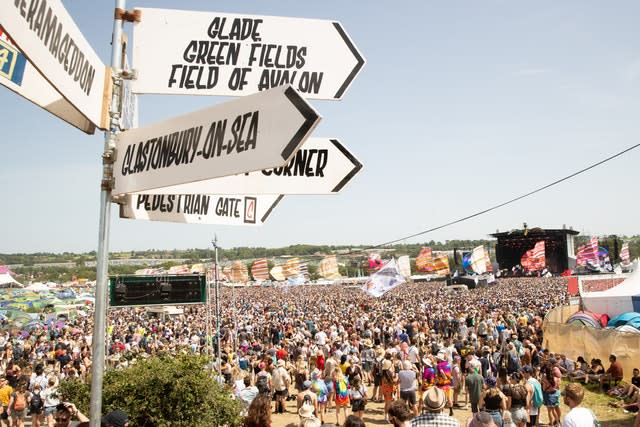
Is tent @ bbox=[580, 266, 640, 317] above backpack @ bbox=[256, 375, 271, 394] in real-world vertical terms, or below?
above

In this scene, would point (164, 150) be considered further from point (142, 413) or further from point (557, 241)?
point (557, 241)

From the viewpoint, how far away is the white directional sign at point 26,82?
229cm

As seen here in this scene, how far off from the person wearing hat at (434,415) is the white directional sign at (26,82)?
3.85 metres

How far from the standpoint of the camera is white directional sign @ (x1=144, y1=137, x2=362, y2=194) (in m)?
2.62

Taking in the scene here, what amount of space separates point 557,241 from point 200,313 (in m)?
72.1

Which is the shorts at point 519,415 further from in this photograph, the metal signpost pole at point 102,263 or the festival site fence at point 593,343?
the metal signpost pole at point 102,263

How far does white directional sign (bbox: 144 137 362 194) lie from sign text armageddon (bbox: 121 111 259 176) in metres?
0.45

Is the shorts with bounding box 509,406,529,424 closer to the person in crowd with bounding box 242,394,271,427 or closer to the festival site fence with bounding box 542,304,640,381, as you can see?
the person in crowd with bounding box 242,394,271,427

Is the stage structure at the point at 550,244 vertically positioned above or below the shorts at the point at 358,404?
above

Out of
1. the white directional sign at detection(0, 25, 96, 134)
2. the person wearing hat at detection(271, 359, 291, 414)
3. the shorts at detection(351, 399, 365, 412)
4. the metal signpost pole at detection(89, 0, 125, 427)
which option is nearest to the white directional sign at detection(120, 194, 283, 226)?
the metal signpost pole at detection(89, 0, 125, 427)

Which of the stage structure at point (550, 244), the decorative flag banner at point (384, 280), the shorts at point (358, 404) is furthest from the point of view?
the stage structure at point (550, 244)

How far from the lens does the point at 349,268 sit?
15288 centimetres

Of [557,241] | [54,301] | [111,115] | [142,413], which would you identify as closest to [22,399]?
[142,413]

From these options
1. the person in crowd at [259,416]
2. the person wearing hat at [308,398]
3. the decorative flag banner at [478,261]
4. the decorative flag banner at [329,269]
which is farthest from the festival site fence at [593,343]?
the decorative flag banner at [478,261]
